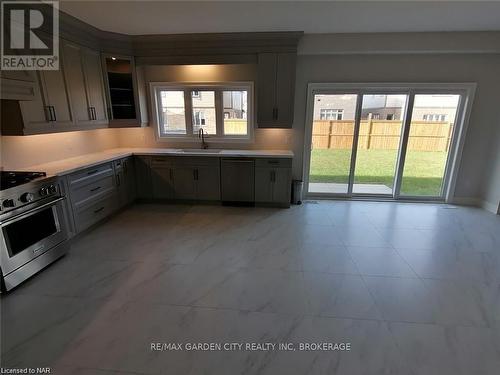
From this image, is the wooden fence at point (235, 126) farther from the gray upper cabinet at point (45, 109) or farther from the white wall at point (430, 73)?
the gray upper cabinet at point (45, 109)

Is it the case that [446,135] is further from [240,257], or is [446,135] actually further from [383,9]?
[240,257]

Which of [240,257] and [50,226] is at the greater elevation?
[50,226]

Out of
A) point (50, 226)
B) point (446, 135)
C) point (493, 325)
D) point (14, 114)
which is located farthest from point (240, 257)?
point (446, 135)

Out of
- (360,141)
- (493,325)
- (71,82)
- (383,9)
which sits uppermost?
(383,9)

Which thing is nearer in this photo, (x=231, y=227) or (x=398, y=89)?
(x=231, y=227)

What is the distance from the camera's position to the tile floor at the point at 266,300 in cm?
168

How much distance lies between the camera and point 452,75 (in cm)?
398

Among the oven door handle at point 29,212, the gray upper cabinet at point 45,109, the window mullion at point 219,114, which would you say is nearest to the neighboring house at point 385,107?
the window mullion at point 219,114

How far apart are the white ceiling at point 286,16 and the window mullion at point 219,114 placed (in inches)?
40.5

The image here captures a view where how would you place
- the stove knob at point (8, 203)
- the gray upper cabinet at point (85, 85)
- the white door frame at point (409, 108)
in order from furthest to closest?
the white door frame at point (409, 108) → the gray upper cabinet at point (85, 85) → the stove knob at point (8, 203)

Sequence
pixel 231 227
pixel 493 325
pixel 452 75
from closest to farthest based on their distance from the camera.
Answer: pixel 493 325 → pixel 231 227 → pixel 452 75

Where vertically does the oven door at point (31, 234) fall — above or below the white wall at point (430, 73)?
below

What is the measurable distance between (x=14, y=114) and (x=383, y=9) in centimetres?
420

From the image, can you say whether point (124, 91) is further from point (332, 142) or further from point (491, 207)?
point (491, 207)
